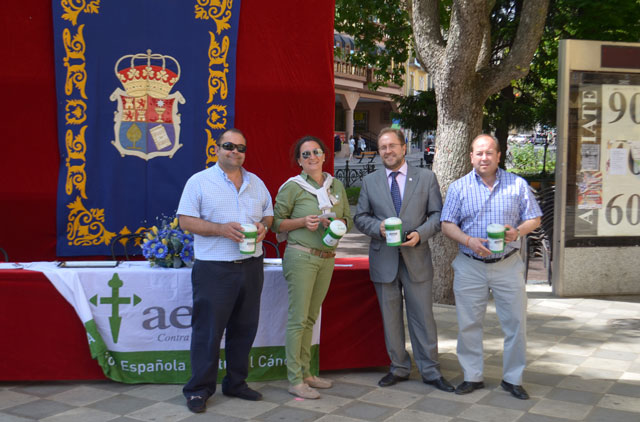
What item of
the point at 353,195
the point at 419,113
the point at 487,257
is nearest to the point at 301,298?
the point at 487,257

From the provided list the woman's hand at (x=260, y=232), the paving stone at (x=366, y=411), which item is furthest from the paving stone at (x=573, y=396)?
the woman's hand at (x=260, y=232)

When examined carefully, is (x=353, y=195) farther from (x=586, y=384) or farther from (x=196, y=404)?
(x=196, y=404)

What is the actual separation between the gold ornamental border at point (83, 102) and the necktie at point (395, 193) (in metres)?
1.95

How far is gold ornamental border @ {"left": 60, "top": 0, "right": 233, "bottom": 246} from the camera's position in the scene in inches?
232

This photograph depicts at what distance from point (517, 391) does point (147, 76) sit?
154 inches

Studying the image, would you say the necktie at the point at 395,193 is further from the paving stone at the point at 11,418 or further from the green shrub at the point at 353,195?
the green shrub at the point at 353,195

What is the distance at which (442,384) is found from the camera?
15.9 ft

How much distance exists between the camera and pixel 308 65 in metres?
6.31

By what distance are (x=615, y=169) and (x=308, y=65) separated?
399cm

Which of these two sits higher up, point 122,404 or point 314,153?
point 314,153

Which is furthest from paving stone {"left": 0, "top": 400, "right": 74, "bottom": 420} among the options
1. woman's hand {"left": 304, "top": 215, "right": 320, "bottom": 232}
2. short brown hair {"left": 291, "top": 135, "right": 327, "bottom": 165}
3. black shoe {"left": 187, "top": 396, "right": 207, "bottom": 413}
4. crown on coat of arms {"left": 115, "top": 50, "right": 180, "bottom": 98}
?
crown on coat of arms {"left": 115, "top": 50, "right": 180, "bottom": 98}

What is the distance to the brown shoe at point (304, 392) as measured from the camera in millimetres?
4641

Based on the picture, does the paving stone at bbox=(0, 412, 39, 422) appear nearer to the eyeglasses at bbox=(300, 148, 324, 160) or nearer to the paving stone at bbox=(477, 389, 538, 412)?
the eyeglasses at bbox=(300, 148, 324, 160)

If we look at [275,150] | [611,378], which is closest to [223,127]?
[275,150]
